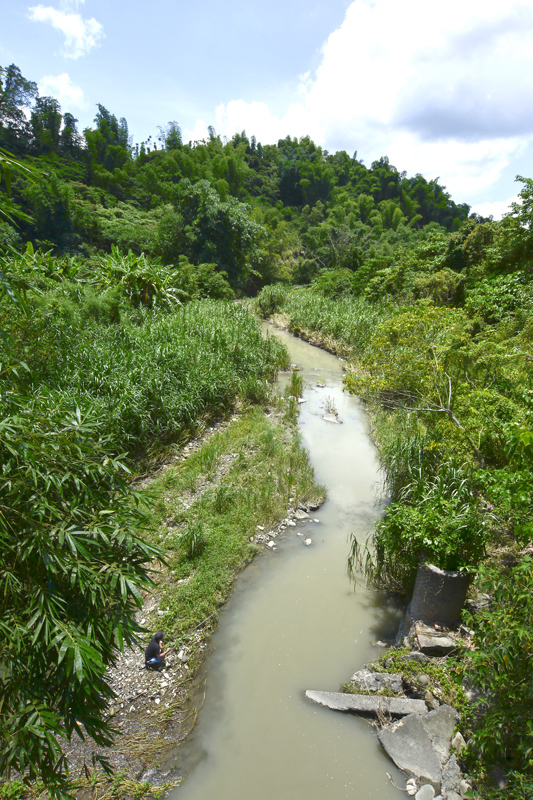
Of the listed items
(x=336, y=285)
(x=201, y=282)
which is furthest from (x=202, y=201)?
(x=336, y=285)

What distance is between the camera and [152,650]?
14.3 ft

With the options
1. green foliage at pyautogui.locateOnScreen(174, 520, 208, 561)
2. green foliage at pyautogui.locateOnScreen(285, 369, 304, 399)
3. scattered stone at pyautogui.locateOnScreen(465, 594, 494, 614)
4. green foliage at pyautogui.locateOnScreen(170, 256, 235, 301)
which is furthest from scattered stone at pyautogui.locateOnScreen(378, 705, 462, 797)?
green foliage at pyautogui.locateOnScreen(170, 256, 235, 301)

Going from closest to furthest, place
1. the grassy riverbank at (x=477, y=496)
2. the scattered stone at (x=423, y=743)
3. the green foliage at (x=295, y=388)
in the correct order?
the grassy riverbank at (x=477, y=496), the scattered stone at (x=423, y=743), the green foliage at (x=295, y=388)

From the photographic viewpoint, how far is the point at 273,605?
→ 5.39m

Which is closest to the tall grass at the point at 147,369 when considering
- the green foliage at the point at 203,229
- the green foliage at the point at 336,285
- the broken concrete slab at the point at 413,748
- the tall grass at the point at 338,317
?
the tall grass at the point at 338,317

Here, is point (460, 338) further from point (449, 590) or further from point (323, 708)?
point (323, 708)

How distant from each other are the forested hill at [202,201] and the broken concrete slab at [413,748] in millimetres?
4627

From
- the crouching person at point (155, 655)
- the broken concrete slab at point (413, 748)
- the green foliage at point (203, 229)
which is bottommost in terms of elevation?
the crouching person at point (155, 655)

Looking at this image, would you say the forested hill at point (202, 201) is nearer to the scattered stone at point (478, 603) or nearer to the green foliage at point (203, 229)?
the green foliage at point (203, 229)

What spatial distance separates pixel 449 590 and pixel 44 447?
405 centimetres

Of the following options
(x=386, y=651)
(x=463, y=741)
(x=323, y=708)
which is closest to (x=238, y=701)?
(x=323, y=708)

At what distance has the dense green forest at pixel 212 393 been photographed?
225 cm

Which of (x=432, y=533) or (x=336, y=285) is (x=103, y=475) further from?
(x=336, y=285)

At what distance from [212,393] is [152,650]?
230 inches
